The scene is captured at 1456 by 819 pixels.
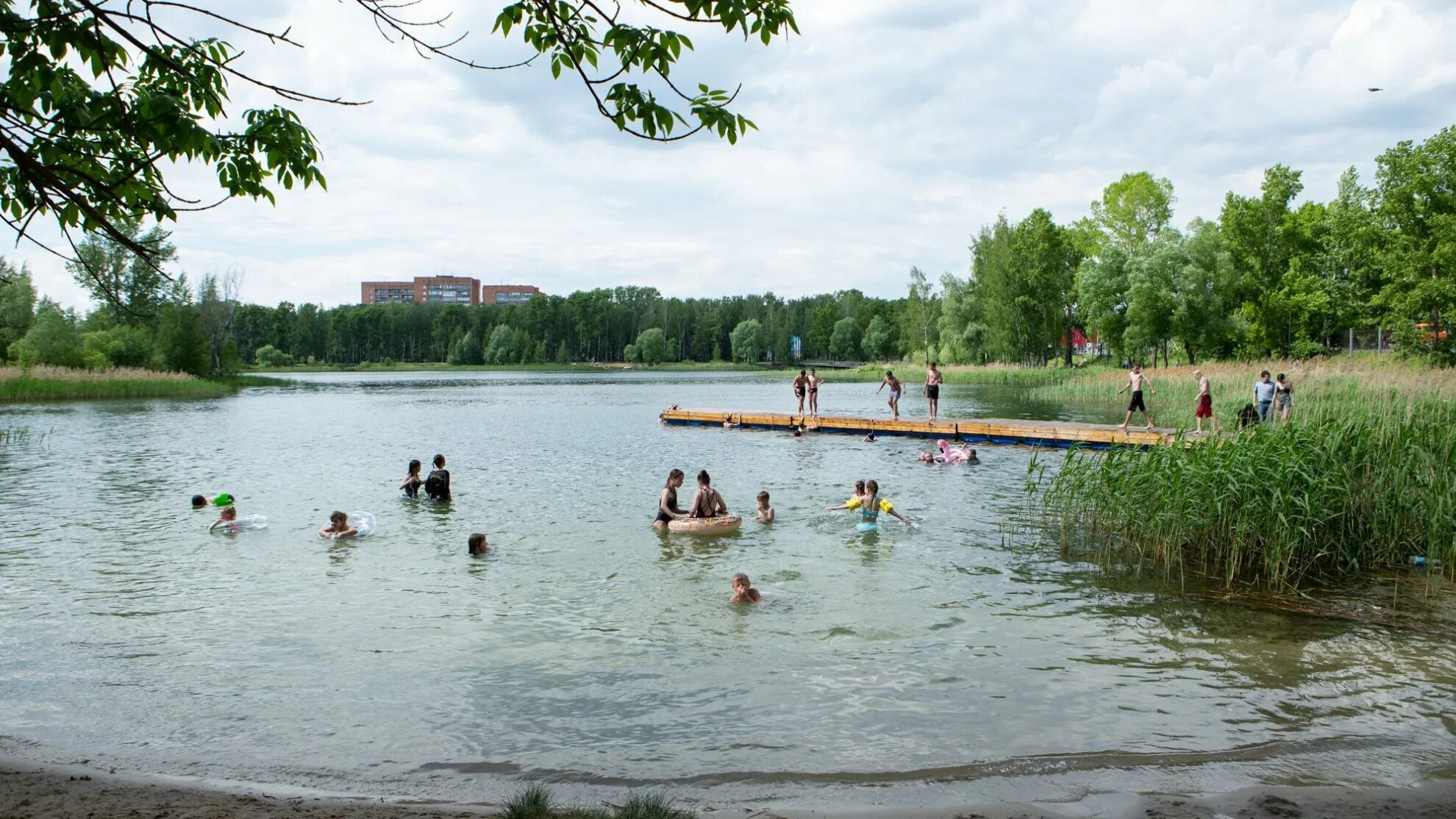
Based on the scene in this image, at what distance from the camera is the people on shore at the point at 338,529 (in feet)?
51.4

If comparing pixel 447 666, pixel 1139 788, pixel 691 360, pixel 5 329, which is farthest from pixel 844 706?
pixel 691 360

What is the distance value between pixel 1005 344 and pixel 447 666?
68.0 m

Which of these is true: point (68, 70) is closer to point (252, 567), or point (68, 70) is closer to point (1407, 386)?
point (252, 567)

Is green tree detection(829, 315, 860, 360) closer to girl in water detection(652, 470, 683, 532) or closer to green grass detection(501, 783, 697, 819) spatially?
girl in water detection(652, 470, 683, 532)

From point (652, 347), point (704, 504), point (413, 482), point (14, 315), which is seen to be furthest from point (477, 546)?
point (652, 347)

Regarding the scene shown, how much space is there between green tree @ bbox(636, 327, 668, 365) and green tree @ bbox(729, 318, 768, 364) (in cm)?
1178

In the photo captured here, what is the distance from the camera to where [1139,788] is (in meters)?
6.29

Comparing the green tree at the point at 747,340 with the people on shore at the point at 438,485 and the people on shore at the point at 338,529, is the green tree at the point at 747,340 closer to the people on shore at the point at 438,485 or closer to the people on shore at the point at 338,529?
the people on shore at the point at 438,485

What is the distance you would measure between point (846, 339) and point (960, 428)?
11868 cm

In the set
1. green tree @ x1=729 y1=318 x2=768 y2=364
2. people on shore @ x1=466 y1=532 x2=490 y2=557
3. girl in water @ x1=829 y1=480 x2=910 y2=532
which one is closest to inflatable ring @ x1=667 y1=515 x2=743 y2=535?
girl in water @ x1=829 y1=480 x2=910 y2=532

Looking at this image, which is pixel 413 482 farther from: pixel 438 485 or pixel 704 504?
pixel 704 504

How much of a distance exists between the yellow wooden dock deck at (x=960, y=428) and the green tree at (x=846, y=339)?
11005cm

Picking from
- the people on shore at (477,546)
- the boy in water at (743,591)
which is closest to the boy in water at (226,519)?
the people on shore at (477,546)

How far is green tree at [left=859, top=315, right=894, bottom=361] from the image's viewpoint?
136 metres
